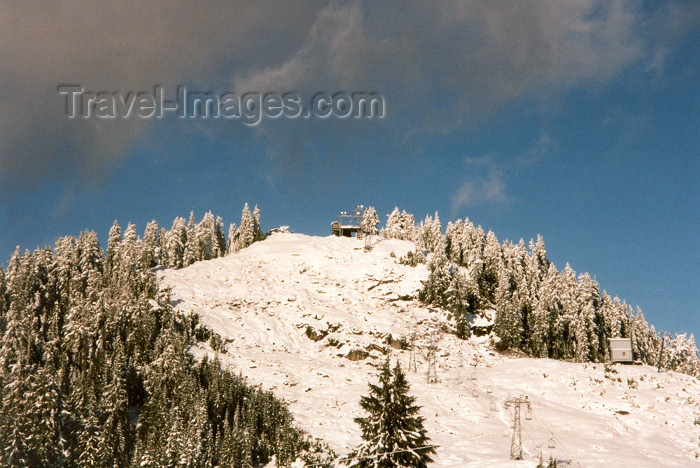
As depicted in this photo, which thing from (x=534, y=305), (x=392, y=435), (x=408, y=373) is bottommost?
(x=408, y=373)

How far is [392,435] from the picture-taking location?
33.8 m

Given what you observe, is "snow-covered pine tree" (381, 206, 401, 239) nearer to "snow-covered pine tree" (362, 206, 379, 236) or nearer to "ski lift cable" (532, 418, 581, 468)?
"snow-covered pine tree" (362, 206, 379, 236)

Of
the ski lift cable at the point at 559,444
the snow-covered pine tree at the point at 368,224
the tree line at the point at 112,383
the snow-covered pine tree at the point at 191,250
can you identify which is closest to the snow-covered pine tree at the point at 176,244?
the snow-covered pine tree at the point at 191,250

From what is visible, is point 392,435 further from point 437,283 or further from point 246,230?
point 246,230

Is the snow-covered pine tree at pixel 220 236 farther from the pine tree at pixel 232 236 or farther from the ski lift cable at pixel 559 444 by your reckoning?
the ski lift cable at pixel 559 444

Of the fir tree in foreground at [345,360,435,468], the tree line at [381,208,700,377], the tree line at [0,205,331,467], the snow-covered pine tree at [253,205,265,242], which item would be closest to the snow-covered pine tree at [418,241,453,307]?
the tree line at [381,208,700,377]

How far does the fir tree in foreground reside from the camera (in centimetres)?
3328

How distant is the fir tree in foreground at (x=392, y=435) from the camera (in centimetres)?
3328

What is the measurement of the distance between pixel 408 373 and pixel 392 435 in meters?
47.9

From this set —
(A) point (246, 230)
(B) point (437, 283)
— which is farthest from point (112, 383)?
(A) point (246, 230)

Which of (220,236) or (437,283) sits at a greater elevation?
(220,236)

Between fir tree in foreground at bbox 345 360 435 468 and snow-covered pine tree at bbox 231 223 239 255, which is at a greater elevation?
snow-covered pine tree at bbox 231 223 239 255

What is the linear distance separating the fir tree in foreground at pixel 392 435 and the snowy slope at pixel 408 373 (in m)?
18.6

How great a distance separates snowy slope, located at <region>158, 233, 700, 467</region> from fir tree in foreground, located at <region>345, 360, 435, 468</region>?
18645mm
